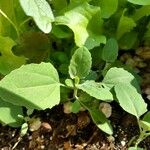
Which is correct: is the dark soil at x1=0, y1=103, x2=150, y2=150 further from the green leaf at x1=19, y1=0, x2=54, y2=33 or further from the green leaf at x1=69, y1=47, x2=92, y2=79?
the green leaf at x1=19, y1=0, x2=54, y2=33

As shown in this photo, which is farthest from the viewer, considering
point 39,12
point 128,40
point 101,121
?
point 128,40

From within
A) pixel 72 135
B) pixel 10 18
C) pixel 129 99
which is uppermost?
pixel 10 18

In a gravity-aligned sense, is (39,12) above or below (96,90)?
above

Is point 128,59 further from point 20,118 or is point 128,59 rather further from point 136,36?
point 20,118

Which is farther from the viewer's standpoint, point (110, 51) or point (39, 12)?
point (110, 51)

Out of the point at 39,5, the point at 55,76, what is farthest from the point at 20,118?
the point at 39,5

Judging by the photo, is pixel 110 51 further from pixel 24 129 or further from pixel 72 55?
pixel 24 129

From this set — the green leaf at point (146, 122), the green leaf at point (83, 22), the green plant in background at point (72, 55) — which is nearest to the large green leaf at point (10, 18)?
the green plant in background at point (72, 55)

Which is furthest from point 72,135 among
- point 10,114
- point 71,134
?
point 10,114
